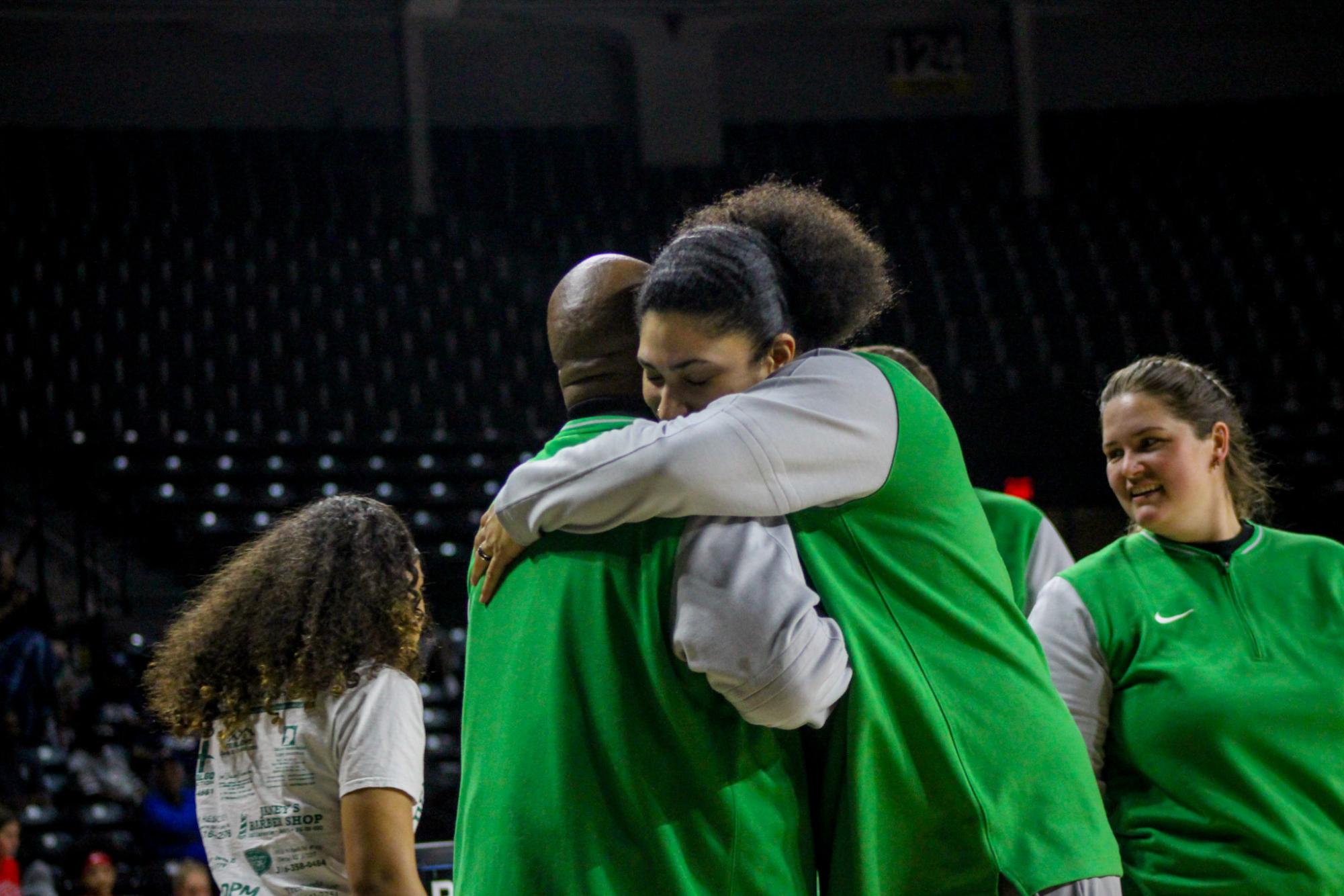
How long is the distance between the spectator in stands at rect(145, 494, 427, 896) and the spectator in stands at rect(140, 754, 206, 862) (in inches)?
167

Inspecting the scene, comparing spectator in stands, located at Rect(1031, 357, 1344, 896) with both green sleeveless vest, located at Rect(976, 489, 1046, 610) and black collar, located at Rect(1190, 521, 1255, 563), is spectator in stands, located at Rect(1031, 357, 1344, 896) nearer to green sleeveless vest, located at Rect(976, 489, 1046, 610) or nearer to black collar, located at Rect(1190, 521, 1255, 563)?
black collar, located at Rect(1190, 521, 1255, 563)

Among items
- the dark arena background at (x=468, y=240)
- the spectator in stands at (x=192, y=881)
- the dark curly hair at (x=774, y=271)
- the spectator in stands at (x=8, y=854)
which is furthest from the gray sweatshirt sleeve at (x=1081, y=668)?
the dark arena background at (x=468, y=240)

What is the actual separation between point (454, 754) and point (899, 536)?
602 centimetres

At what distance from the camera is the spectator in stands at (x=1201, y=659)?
216 cm

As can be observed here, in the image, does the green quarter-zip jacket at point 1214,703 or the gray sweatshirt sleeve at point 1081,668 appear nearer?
the green quarter-zip jacket at point 1214,703

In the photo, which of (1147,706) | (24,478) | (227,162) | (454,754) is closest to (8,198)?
(227,162)

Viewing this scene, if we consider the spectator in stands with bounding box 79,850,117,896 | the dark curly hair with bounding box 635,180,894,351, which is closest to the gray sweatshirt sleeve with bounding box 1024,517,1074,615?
the dark curly hair with bounding box 635,180,894,351

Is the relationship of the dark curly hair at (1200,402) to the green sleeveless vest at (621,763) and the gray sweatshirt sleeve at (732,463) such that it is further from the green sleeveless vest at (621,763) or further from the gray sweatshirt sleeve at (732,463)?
the green sleeveless vest at (621,763)

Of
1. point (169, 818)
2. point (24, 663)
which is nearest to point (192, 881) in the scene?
point (169, 818)

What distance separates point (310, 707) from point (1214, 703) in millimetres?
1356

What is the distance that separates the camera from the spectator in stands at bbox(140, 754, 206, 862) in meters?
6.34

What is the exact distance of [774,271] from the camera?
169 cm

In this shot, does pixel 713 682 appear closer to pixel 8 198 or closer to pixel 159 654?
pixel 159 654

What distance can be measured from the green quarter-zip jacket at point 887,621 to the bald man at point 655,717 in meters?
0.05
